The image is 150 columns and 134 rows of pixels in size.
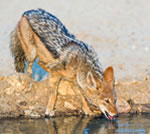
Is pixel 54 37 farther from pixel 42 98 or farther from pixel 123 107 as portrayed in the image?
pixel 123 107

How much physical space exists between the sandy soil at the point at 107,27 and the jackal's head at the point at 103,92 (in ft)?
6.65

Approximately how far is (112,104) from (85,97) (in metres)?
0.69

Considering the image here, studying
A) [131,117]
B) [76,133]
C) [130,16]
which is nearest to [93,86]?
[131,117]

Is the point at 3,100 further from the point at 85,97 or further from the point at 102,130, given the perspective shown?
the point at 102,130

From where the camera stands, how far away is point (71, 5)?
52.6 feet

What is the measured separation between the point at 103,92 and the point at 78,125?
976 mm

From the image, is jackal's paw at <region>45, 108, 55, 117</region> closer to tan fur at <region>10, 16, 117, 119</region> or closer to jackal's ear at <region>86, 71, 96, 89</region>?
tan fur at <region>10, 16, 117, 119</region>

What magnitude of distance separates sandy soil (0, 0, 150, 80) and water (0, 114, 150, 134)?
8.24 feet

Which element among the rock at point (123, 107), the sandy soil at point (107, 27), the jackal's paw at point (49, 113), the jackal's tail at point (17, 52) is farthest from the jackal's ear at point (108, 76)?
the jackal's tail at point (17, 52)

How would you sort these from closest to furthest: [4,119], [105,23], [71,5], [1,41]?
[4,119]
[1,41]
[105,23]
[71,5]

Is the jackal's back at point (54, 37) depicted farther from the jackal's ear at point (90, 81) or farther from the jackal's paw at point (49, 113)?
the jackal's paw at point (49, 113)

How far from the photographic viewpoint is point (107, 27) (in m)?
14.4

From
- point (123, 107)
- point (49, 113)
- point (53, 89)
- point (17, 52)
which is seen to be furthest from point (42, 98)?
point (123, 107)

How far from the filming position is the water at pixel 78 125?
7.90 metres
